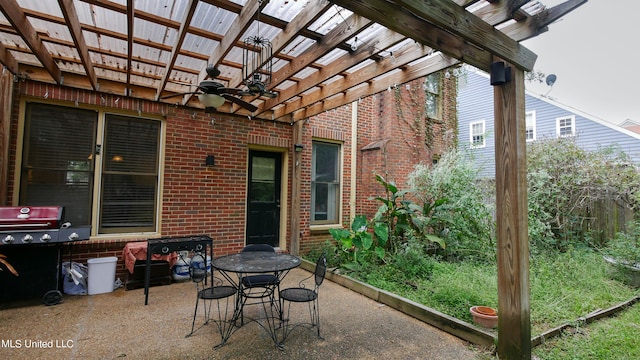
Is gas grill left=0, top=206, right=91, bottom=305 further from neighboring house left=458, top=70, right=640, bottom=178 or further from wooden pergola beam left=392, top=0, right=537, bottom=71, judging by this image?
neighboring house left=458, top=70, right=640, bottom=178

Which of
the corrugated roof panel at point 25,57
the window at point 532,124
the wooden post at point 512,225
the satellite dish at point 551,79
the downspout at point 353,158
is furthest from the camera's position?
the window at point 532,124

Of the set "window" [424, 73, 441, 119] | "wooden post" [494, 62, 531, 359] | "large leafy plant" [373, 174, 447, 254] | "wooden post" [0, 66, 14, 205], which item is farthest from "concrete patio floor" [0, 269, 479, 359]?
"window" [424, 73, 441, 119]

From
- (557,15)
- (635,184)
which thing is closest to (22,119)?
(557,15)

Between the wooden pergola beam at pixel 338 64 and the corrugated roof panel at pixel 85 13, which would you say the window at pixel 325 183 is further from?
the corrugated roof panel at pixel 85 13

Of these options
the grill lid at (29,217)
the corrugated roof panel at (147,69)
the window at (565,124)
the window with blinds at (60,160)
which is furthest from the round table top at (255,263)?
the window at (565,124)

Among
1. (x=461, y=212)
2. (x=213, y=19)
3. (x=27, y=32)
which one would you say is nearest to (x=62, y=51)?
(x=27, y=32)

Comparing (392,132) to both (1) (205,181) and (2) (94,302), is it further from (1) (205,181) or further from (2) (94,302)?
(2) (94,302)

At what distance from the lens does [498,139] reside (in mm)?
2664

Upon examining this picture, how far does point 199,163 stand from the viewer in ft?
17.0

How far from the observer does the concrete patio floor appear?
8.54 feet

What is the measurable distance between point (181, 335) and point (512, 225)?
130 inches

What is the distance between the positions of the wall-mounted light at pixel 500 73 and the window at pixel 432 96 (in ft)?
17.6

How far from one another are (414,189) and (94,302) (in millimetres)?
5378

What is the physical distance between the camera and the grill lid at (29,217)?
3.34 meters
